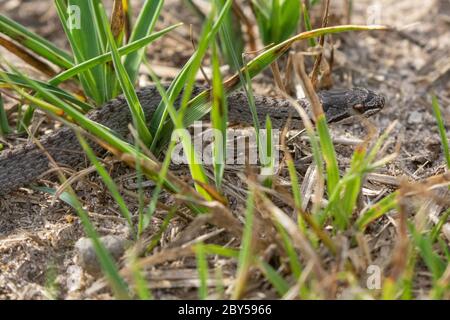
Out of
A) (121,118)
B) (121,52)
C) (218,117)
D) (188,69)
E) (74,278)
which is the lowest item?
(74,278)

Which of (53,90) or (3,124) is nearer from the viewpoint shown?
(53,90)

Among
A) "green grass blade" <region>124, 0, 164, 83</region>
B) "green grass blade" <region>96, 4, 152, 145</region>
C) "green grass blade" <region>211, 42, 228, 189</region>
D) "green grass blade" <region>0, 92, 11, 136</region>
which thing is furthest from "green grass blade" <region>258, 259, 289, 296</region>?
"green grass blade" <region>0, 92, 11, 136</region>

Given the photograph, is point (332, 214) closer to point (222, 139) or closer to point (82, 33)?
point (222, 139)

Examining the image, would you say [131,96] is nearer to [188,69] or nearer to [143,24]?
[188,69]

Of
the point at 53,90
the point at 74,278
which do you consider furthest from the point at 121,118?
the point at 74,278

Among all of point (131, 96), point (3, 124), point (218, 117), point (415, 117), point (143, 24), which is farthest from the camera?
point (415, 117)

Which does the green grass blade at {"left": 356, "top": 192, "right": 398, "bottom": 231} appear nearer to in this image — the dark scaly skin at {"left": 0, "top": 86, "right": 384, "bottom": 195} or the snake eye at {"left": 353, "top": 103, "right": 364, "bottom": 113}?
the dark scaly skin at {"left": 0, "top": 86, "right": 384, "bottom": 195}
